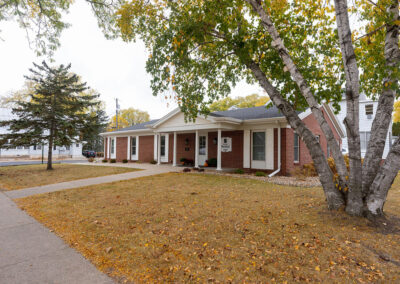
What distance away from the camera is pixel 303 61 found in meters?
5.46

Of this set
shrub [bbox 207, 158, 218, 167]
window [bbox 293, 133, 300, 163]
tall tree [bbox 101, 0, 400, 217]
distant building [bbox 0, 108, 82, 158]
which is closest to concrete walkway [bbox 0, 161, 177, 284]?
tall tree [bbox 101, 0, 400, 217]

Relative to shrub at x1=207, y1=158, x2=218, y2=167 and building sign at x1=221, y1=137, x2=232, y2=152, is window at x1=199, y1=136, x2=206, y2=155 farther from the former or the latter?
building sign at x1=221, y1=137, x2=232, y2=152

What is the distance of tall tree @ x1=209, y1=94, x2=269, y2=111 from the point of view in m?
36.9

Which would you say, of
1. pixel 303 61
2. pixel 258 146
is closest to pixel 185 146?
pixel 258 146

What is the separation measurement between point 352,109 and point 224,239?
327 cm

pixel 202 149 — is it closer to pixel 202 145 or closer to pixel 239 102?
pixel 202 145

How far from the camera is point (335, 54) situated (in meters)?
5.34

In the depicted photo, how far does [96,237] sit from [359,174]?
4757 millimetres

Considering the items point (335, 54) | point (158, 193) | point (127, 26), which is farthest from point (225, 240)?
point (127, 26)

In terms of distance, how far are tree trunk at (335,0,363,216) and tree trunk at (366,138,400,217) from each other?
0.18 m

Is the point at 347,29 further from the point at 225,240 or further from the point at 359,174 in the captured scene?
the point at 225,240

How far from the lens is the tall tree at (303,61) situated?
383 centimetres

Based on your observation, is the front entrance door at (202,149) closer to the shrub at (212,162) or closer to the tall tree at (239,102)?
the shrub at (212,162)

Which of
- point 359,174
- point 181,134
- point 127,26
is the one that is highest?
point 127,26
